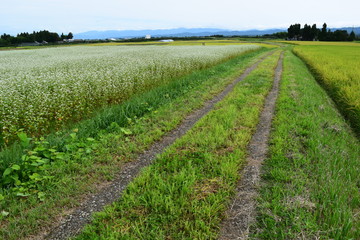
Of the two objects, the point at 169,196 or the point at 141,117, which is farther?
the point at 141,117

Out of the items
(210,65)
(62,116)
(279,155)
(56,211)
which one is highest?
(210,65)

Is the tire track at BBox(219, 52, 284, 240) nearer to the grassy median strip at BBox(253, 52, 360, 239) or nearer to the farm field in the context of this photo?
the farm field

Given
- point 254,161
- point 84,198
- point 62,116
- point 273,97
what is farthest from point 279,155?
point 62,116

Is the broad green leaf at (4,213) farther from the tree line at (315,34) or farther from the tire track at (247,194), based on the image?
the tree line at (315,34)

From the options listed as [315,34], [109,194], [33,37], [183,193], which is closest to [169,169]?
[183,193]

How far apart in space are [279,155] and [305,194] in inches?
48.9

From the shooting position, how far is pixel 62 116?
22.0 ft

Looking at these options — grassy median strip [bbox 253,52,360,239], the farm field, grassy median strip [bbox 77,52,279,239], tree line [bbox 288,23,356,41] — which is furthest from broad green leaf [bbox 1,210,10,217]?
tree line [bbox 288,23,356,41]

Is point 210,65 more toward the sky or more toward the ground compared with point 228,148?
more toward the sky

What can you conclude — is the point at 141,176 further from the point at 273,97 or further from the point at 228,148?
the point at 273,97

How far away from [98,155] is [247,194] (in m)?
3.28

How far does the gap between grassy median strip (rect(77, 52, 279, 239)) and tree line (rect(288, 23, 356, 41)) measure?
388 feet

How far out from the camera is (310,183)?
11.6 ft

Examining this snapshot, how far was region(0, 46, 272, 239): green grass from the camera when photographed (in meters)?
3.12
